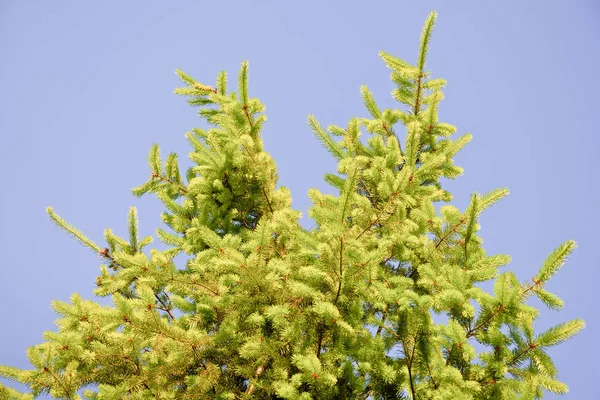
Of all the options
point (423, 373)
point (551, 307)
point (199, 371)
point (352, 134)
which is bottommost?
point (199, 371)

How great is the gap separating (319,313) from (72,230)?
131 inches

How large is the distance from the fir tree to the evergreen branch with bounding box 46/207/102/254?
2 cm

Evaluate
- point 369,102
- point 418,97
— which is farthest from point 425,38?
point 369,102

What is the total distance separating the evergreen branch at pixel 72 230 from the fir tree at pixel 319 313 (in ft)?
0.05

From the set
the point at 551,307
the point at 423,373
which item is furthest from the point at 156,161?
the point at 551,307

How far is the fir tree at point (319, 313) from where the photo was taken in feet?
9.66

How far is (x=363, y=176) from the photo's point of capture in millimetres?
4914

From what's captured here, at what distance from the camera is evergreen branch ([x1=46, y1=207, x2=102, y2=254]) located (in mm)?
4414

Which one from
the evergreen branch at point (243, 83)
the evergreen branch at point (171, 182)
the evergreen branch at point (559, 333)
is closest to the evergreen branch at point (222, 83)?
the evergreen branch at point (243, 83)

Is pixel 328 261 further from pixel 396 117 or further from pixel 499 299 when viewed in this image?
pixel 396 117

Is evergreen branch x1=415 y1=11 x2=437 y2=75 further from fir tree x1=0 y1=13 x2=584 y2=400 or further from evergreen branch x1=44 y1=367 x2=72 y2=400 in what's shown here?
evergreen branch x1=44 y1=367 x2=72 y2=400

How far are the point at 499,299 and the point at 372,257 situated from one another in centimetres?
96

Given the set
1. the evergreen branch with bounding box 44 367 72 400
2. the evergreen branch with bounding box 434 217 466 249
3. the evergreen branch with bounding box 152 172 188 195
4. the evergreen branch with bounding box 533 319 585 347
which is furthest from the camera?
the evergreen branch with bounding box 152 172 188 195

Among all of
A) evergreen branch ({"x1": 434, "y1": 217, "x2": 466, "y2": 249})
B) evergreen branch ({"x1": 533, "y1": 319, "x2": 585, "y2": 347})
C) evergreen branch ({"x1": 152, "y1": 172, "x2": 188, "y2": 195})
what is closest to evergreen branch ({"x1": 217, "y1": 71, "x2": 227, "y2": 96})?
evergreen branch ({"x1": 152, "y1": 172, "x2": 188, "y2": 195})
